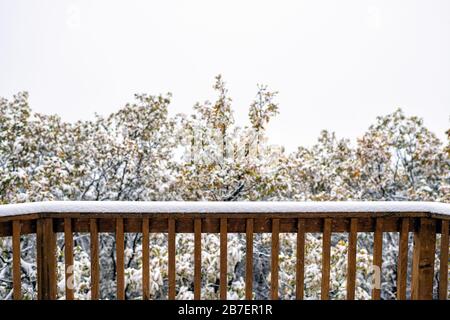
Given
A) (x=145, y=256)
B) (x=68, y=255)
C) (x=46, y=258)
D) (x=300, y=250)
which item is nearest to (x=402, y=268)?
(x=300, y=250)

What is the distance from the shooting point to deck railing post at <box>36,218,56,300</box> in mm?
1886

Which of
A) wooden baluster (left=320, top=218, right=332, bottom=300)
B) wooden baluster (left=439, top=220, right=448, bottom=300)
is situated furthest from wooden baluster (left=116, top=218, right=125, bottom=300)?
wooden baluster (left=439, top=220, right=448, bottom=300)

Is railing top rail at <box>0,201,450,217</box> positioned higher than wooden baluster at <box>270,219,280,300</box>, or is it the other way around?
railing top rail at <box>0,201,450,217</box>

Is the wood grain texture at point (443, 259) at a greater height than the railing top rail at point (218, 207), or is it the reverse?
the railing top rail at point (218, 207)

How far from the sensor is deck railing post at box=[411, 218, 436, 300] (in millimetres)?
1975

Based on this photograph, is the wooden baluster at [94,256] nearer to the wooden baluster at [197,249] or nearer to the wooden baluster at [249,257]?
the wooden baluster at [197,249]

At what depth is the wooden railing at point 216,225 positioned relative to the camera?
1.88m

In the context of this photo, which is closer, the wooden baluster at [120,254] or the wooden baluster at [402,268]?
the wooden baluster at [120,254]

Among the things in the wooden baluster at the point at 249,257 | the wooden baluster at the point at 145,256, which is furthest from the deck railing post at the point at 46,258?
A: the wooden baluster at the point at 249,257

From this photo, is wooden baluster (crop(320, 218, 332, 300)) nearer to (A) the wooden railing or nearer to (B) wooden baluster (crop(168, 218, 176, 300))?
(A) the wooden railing

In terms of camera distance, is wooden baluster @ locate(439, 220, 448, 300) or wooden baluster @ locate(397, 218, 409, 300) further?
wooden baluster @ locate(397, 218, 409, 300)

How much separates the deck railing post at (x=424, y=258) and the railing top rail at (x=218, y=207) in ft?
0.32

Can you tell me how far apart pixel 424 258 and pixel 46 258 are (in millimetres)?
2024

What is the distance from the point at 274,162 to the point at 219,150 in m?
1.00
